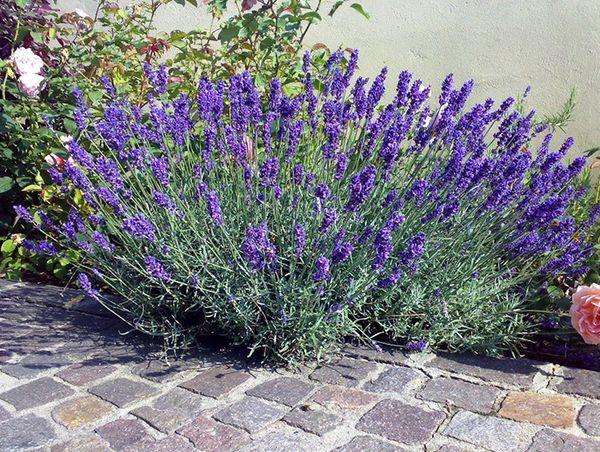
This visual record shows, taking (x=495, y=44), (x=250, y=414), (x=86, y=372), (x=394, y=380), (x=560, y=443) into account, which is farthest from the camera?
(x=495, y=44)

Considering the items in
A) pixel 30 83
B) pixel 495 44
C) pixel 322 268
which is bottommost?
Result: pixel 322 268

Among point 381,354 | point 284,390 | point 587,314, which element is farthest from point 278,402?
point 587,314

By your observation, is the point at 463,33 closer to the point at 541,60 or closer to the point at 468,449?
the point at 541,60

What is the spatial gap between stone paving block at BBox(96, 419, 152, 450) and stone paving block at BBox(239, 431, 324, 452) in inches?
13.4

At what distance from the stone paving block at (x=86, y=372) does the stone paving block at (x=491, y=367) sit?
124cm

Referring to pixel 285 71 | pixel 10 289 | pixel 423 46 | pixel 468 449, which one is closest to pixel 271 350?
pixel 468 449

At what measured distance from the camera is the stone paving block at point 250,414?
2.17 m

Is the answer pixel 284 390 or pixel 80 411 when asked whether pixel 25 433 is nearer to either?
pixel 80 411

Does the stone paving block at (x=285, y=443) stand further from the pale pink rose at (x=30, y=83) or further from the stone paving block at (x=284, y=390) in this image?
the pale pink rose at (x=30, y=83)

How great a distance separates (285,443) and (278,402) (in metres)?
0.27

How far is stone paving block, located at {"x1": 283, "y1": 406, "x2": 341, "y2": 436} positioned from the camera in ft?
7.02

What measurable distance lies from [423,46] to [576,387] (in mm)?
3005

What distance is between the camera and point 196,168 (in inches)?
110

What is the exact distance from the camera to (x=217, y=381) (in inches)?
98.0
